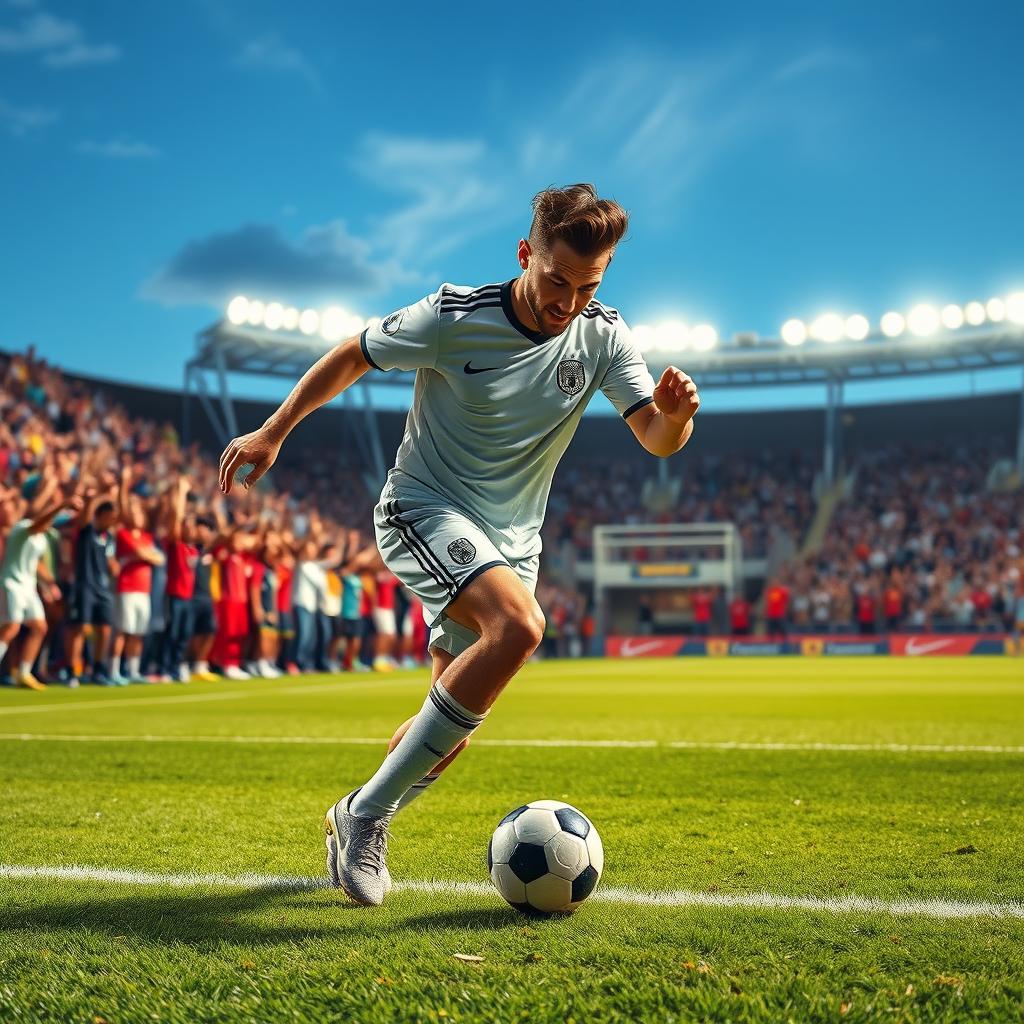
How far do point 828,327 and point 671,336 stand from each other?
5198 mm

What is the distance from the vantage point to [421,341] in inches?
137

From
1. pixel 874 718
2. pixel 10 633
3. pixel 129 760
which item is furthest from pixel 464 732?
pixel 10 633

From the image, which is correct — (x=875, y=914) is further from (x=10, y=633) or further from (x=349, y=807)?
(x=10, y=633)

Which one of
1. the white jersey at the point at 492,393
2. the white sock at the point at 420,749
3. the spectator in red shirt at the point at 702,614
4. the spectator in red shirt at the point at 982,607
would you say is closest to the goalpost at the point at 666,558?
the spectator in red shirt at the point at 702,614

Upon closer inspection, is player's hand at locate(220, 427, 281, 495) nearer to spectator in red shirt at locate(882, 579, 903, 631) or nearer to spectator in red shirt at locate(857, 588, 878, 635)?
spectator in red shirt at locate(857, 588, 878, 635)

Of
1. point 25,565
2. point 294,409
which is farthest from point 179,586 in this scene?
point 294,409

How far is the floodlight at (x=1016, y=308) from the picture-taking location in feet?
111

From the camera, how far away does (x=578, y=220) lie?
3195 mm

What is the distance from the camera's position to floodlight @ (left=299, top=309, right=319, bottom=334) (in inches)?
1396

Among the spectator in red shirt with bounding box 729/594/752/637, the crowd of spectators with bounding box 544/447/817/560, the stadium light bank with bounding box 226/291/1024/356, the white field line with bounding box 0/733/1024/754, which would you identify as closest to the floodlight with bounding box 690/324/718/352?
the stadium light bank with bounding box 226/291/1024/356

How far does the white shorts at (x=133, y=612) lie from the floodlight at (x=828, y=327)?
92.7 ft

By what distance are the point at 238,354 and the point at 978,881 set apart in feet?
114

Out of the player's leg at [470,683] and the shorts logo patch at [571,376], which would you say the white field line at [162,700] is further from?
the shorts logo patch at [571,376]

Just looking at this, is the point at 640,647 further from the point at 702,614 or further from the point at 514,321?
the point at 514,321
